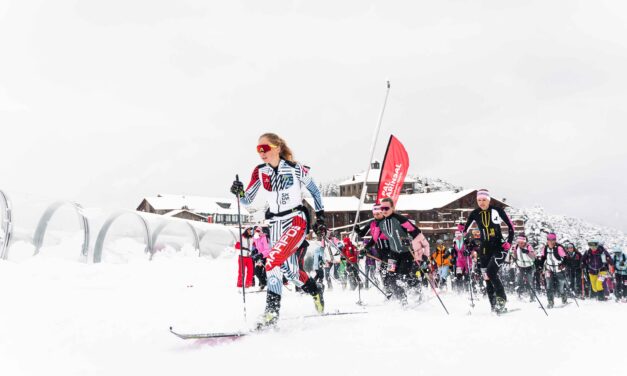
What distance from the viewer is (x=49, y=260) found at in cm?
885

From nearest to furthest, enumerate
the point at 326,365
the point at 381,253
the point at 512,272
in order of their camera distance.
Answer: the point at 326,365, the point at 381,253, the point at 512,272

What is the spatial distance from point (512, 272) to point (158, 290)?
11.3 metres

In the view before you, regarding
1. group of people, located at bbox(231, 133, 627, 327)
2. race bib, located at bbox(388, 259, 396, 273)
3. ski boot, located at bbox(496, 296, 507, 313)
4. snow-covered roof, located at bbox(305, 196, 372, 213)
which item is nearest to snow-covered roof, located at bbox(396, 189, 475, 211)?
snow-covered roof, located at bbox(305, 196, 372, 213)

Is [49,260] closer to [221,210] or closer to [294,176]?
[294,176]

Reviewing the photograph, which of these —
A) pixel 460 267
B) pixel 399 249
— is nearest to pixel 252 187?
pixel 399 249

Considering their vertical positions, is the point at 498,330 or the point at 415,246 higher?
the point at 415,246

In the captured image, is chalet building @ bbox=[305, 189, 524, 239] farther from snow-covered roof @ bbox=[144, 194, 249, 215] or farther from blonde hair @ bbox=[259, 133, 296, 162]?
blonde hair @ bbox=[259, 133, 296, 162]

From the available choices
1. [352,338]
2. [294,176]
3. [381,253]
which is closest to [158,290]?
[381,253]

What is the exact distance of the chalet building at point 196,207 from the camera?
3034 inches

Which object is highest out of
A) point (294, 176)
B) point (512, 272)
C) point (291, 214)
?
point (294, 176)

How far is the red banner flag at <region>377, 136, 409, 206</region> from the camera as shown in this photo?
15180mm

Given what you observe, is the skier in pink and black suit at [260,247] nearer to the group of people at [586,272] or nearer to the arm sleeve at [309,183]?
the arm sleeve at [309,183]

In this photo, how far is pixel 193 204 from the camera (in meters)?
82.1

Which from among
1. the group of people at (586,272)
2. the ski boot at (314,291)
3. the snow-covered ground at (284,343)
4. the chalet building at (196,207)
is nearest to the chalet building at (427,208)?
the chalet building at (196,207)
